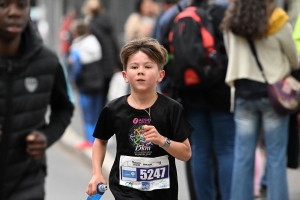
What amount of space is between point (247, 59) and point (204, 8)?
2.21 ft

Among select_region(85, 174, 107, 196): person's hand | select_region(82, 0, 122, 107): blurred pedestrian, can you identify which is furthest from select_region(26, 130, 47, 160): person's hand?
select_region(82, 0, 122, 107): blurred pedestrian

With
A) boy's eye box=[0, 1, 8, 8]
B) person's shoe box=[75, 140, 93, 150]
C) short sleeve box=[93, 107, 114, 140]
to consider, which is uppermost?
boy's eye box=[0, 1, 8, 8]

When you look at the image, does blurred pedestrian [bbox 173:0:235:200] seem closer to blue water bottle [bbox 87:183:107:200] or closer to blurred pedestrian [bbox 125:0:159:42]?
blue water bottle [bbox 87:183:107:200]

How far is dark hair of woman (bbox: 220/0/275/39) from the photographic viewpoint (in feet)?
19.4

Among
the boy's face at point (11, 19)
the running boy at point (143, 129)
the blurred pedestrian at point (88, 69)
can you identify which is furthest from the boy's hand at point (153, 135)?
the blurred pedestrian at point (88, 69)

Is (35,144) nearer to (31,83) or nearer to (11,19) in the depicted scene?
(31,83)

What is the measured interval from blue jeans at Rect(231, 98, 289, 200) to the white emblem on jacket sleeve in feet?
8.14

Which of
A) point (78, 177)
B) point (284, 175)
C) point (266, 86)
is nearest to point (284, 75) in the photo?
point (266, 86)

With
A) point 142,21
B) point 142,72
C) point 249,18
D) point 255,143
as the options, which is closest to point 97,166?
point 142,72

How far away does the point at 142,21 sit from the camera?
13148mm

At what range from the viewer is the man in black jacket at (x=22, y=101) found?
389 cm

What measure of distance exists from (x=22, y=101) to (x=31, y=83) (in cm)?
10

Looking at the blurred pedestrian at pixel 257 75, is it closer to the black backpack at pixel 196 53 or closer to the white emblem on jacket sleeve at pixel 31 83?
the black backpack at pixel 196 53

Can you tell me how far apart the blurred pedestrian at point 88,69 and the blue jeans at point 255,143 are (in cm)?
465
